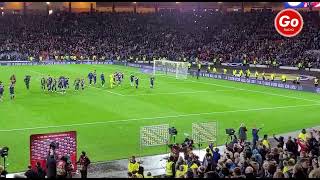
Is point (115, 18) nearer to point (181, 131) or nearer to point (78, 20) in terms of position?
point (78, 20)

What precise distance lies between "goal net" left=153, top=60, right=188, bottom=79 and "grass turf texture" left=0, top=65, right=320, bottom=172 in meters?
7.92

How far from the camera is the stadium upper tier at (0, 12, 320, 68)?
7350 cm

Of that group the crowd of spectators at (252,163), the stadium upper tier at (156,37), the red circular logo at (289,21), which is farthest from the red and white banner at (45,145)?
the stadium upper tier at (156,37)

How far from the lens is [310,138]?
17.9 m

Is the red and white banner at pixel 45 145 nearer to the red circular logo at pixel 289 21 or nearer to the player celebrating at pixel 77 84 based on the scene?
the red circular logo at pixel 289 21

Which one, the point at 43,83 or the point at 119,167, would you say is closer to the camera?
the point at 119,167

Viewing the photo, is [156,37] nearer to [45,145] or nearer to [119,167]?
[119,167]

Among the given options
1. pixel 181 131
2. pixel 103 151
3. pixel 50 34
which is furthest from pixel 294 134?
pixel 50 34

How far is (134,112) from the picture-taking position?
31938 millimetres

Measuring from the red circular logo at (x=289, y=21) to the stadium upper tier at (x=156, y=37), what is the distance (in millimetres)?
46861

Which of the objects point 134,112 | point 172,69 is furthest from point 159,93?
point 172,69

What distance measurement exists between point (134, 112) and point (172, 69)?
89.2ft

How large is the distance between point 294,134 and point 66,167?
583 inches

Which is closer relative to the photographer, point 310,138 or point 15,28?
point 310,138
